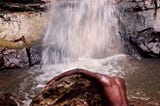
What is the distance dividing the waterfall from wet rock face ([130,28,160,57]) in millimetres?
578

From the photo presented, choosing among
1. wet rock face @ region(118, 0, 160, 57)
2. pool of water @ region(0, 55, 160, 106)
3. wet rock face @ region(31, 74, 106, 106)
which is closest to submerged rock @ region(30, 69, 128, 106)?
wet rock face @ region(31, 74, 106, 106)

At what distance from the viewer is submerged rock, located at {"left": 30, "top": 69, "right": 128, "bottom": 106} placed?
3604 millimetres

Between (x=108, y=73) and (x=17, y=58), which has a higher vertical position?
(x=17, y=58)

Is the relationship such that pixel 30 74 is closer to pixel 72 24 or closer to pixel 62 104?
pixel 72 24

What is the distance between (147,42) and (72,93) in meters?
5.65

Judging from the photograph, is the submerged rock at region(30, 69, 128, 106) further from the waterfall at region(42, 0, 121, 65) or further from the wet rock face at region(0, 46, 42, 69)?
the waterfall at region(42, 0, 121, 65)

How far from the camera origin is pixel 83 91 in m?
4.04

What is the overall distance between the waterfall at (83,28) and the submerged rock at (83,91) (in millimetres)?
5140

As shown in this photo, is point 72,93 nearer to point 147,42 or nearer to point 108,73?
point 108,73

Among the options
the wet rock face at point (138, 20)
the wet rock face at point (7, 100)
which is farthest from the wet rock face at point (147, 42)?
the wet rock face at point (7, 100)

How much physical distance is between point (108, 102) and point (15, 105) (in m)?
2.45

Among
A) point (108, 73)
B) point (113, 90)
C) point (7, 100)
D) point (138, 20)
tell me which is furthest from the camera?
point (138, 20)

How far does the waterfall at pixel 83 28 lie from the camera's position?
9.62 meters

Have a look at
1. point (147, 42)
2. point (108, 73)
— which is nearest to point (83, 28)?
point (147, 42)
